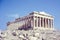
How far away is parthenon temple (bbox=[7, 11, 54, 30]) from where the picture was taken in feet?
130

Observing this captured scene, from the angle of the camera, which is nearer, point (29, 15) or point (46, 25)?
point (29, 15)

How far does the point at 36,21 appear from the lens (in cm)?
4047

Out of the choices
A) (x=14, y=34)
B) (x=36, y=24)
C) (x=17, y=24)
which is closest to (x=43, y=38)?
(x=14, y=34)

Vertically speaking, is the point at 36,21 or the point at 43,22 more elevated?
the point at 36,21

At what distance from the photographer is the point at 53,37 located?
23.5 metres

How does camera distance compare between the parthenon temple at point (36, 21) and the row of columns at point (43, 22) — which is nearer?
the parthenon temple at point (36, 21)

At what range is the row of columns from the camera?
4034cm

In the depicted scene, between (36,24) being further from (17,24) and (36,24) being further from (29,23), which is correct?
(17,24)

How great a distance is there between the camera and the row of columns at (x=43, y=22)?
132ft

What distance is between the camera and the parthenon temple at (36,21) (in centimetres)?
3968

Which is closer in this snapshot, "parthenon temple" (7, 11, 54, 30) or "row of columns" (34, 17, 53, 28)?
"parthenon temple" (7, 11, 54, 30)

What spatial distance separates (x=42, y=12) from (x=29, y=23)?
382cm

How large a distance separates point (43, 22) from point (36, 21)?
7.46 ft

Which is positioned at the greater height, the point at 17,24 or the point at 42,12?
the point at 42,12
